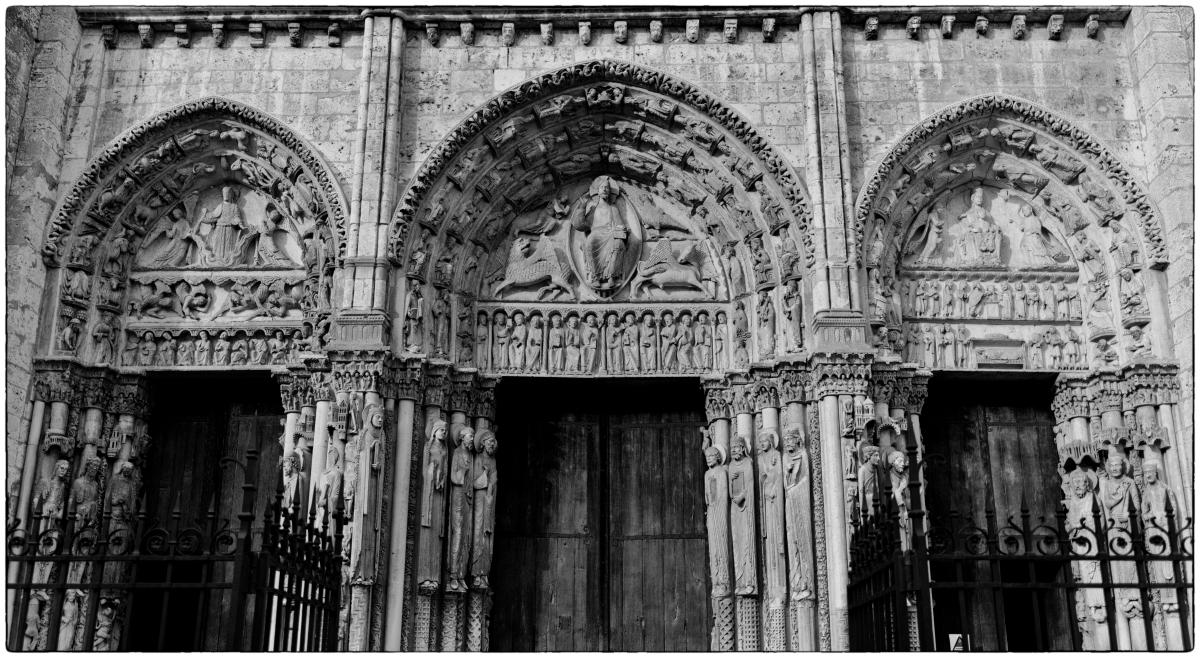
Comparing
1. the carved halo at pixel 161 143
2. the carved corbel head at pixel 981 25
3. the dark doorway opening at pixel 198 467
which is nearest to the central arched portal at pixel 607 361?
the carved halo at pixel 161 143

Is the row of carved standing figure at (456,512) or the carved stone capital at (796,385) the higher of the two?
the carved stone capital at (796,385)

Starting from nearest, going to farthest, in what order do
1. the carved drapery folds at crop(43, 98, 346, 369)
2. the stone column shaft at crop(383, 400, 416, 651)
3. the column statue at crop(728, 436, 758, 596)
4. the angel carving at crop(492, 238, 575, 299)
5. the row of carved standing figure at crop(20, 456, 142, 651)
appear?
the stone column shaft at crop(383, 400, 416, 651) < the row of carved standing figure at crop(20, 456, 142, 651) < the column statue at crop(728, 436, 758, 596) < the carved drapery folds at crop(43, 98, 346, 369) < the angel carving at crop(492, 238, 575, 299)

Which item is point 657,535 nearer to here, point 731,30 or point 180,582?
point 180,582

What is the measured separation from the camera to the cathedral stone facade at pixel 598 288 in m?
9.91

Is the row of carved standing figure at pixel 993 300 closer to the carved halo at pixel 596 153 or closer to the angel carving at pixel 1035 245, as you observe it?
the angel carving at pixel 1035 245

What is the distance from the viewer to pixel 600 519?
10.7 m

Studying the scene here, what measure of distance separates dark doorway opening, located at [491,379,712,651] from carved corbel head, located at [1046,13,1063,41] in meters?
4.92

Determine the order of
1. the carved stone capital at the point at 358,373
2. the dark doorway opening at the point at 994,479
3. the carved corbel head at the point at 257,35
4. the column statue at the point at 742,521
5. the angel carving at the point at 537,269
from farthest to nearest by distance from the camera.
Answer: the angel carving at the point at 537,269
the carved corbel head at the point at 257,35
the dark doorway opening at the point at 994,479
the column statue at the point at 742,521
the carved stone capital at the point at 358,373

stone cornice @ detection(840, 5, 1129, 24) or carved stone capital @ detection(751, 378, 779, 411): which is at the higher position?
stone cornice @ detection(840, 5, 1129, 24)

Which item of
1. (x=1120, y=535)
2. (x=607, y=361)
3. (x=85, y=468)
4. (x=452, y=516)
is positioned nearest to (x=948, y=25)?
(x=607, y=361)

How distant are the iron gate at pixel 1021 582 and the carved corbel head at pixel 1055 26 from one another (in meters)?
4.35

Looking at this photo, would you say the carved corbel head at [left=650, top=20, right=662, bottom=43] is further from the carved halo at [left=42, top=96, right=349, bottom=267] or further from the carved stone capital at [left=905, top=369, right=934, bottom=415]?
the carved stone capital at [left=905, top=369, right=934, bottom=415]

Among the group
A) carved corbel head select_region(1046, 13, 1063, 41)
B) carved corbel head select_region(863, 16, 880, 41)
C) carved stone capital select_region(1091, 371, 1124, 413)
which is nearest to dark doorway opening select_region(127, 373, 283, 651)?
carved corbel head select_region(863, 16, 880, 41)

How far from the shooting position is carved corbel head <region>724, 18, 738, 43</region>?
10.9 metres
